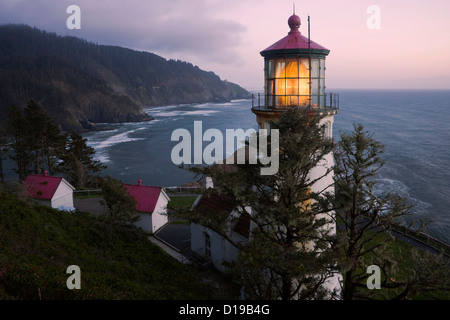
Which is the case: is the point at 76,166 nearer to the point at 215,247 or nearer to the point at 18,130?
the point at 18,130

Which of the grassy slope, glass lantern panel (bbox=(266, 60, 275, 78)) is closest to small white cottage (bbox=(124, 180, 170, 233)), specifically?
the grassy slope

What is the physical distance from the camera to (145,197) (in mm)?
18344

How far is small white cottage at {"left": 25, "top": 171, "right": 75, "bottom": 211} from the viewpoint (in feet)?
65.0

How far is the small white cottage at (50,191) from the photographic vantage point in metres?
19.8

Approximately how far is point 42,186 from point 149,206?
804 cm

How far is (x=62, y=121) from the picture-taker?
91.9 metres

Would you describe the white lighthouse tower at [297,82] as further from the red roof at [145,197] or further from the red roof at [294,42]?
the red roof at [145,197]

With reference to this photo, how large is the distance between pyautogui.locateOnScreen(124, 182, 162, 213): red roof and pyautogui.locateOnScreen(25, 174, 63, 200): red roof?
5.46 m

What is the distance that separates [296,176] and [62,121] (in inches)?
3899

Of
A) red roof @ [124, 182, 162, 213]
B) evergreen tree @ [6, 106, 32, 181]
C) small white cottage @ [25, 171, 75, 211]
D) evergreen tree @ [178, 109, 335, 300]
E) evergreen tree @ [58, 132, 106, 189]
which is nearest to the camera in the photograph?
evergreen tree @ [178, 109, 335, 300]

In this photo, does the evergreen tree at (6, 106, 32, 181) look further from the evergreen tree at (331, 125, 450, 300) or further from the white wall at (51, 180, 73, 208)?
the evergreen tree at (331, 125, 450, 300)
